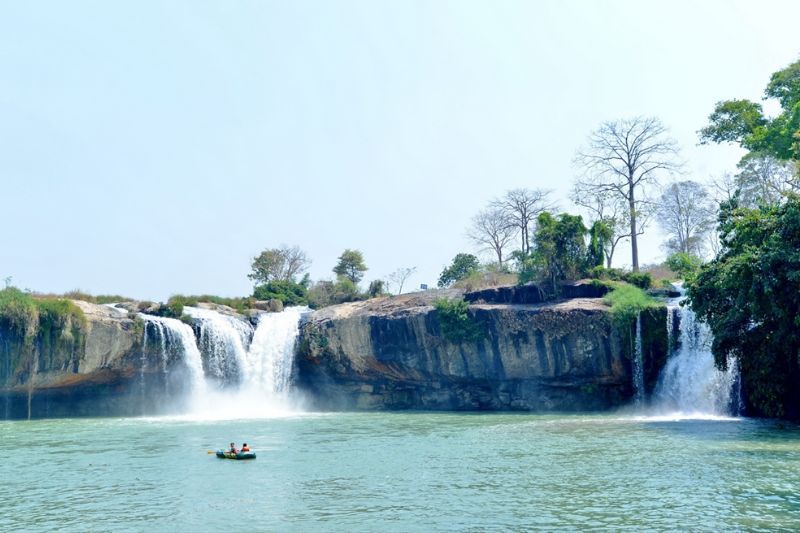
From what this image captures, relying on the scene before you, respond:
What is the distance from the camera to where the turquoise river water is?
41.1ft

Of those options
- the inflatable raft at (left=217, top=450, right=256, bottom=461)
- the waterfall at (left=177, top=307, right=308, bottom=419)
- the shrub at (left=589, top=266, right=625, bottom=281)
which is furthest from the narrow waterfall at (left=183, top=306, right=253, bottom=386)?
the inflatable raft at (left=217, top=450, right=256, bottom=461)

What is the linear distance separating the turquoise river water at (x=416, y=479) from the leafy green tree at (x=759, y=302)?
189 cm

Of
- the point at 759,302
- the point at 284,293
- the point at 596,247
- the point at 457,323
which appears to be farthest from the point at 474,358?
the point at 284,293

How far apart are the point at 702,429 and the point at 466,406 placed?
14.9 m

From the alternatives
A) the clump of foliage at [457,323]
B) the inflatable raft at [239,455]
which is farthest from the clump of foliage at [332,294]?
→ the inflatable raft at [239,455]

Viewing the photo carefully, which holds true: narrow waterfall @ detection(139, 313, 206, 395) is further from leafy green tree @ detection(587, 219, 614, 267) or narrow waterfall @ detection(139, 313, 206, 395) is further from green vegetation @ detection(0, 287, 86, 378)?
leafy green tree @ detection(587, 219, 614, 267)

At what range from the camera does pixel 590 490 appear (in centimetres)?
1456

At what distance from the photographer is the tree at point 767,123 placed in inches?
1292

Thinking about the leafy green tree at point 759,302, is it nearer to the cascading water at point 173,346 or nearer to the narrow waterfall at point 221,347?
the narrow waterfall at point 221,347

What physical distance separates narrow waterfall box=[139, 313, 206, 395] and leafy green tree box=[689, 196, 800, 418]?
22.2 meters

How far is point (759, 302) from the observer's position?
2483 cm

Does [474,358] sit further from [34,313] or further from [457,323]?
[34,313]

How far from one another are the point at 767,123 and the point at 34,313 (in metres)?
35.6

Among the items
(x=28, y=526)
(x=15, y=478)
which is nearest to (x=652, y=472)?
(x=28, y=526)
